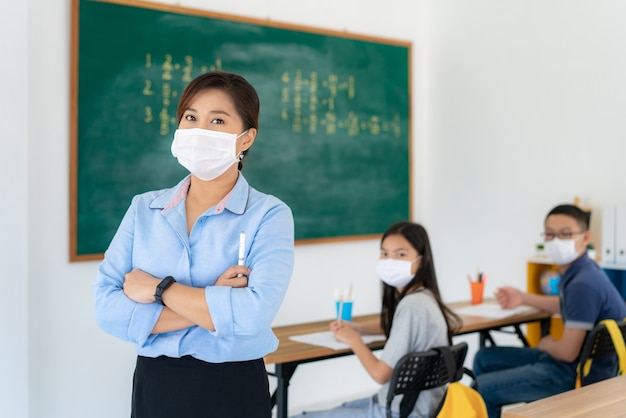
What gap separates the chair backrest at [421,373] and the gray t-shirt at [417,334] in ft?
0.15

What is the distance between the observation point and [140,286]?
1363 mm

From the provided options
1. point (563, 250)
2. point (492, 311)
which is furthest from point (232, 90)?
point (492, 311)

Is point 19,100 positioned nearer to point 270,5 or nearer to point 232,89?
point 270,5

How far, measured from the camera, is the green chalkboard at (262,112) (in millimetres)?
3543

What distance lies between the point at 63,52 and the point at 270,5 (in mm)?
1297

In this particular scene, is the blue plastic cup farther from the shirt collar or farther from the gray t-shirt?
the shirt collar

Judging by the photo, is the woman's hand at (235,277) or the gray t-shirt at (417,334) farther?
the gray t-shirt at (417,334)

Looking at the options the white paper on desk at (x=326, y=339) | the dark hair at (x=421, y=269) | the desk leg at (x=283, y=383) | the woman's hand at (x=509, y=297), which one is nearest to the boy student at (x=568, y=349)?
the woman's hand at (x=509, y=297)

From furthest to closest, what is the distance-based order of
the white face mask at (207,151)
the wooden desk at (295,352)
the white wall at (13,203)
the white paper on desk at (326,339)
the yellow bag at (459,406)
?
the white wall at (13,203) < the white paper on desk at (326,339) < the wooden desk at (295,352) < the yellow bag at (459,406) < the white face mask at (207,151)

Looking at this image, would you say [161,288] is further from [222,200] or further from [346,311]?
[346,311]

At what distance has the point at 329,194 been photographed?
14.7 ft

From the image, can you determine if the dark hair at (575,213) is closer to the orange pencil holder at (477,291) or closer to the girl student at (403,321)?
the orange pencil holder at (477,291)

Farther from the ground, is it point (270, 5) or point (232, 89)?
point (270, 5)

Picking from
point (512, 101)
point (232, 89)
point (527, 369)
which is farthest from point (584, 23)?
point (232, 89)
